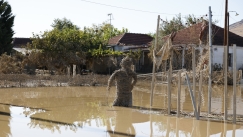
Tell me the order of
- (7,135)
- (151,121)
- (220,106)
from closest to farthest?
(7,135) → (151,121) → (220,106)

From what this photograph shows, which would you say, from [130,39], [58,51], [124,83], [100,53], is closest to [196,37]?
[100,53]

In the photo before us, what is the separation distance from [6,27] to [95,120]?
26312 mm

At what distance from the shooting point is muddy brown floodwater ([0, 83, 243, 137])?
8383mm

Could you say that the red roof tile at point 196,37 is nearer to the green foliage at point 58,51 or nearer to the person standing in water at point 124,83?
the green foliage at point 58,51

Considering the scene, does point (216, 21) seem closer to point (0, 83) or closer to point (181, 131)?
point (0, 83)

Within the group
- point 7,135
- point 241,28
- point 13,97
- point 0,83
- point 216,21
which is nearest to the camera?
point 7,135

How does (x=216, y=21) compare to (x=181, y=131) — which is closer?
(x=181, y=131)

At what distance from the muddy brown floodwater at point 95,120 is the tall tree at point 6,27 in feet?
62.3

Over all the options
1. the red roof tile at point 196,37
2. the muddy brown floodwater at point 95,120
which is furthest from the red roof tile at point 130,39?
the muddy brown floodwater at point 95,120

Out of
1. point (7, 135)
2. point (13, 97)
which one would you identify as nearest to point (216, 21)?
point (13, 97)

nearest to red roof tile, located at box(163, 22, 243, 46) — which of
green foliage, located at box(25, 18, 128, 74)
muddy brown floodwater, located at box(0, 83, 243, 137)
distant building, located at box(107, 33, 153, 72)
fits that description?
distant building, located at box(107, 33, 153, 72)

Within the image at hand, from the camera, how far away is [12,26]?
111 feet

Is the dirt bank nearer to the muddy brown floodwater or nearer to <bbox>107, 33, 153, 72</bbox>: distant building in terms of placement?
the muddy brown floodwater

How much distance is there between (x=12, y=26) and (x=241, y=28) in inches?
1304
